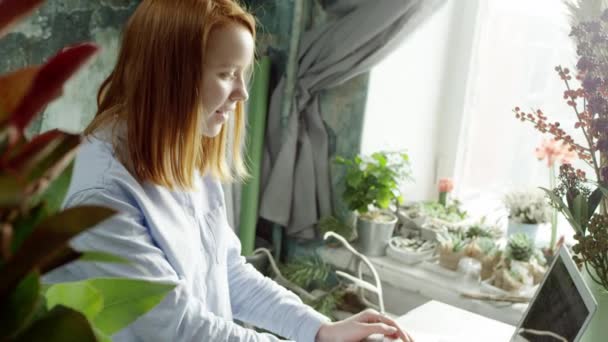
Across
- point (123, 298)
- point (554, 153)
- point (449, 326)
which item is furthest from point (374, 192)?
point (123, 298)

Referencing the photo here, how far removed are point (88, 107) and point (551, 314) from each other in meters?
1.54

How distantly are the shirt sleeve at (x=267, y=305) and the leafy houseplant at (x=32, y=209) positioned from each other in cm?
105

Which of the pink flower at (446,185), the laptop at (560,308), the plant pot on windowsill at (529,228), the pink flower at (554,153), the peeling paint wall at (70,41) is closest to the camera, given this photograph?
the laptop at (560,308)

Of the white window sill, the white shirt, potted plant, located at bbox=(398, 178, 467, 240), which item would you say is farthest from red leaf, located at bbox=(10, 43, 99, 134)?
potted plant, located at bbox=(398, 178, 467, 240)

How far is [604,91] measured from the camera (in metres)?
0.95

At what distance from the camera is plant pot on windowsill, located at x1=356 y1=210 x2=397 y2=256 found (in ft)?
7.32

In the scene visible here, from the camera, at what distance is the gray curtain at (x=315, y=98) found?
2.07 m

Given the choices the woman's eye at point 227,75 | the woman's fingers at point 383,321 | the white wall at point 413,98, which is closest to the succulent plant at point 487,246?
the white wall at point 413,98

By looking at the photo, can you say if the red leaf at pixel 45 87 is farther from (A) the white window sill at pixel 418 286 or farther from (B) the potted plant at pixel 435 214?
(B) the potted plant at pixel 435 214

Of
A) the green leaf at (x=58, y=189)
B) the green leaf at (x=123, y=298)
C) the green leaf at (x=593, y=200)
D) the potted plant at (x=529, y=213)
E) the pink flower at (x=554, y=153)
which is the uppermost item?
the green leaf at (x=58, y=189)

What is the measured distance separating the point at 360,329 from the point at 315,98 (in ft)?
3.88

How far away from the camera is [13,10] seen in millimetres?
245

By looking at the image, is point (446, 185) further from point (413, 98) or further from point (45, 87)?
point (45, 87)

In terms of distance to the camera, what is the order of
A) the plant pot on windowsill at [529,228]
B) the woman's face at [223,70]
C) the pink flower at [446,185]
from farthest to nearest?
the pink flower at [446,185] < the plant pot on windowsill at [529,228] < the woman's face at [223,70]
